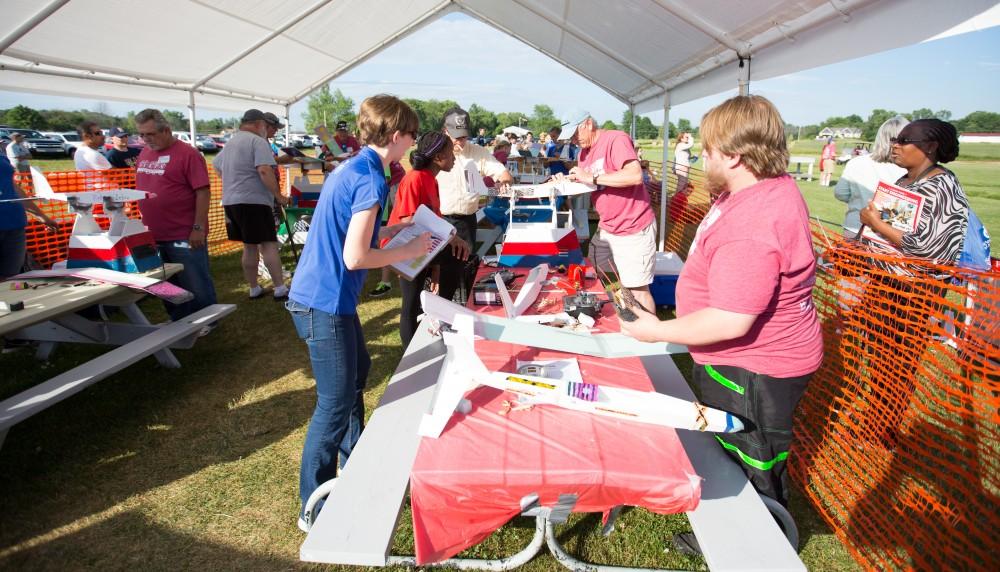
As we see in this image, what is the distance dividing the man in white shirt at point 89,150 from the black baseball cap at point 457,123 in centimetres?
581

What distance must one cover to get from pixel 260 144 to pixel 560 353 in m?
3.91

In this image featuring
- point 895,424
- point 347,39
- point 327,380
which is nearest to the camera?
point 327,380

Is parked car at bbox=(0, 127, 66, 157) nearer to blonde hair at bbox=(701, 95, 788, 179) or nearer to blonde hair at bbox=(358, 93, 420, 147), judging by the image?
blonde hair at bbox=(358, 93, 420, 147)

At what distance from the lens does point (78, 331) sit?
358 cm

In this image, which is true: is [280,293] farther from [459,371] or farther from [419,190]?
[459,371]

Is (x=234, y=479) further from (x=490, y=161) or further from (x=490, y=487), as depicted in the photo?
(x=490, y=161)

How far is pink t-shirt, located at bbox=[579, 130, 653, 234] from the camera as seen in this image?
3352mm

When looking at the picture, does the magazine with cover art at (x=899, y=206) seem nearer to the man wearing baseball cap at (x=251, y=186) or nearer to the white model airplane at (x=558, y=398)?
the white model airplane at (x=558, y=398)

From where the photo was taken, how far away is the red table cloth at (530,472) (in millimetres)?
1385

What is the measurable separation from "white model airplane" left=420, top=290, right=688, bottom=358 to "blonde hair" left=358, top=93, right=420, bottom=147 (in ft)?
2.08

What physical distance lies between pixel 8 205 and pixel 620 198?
174 inches

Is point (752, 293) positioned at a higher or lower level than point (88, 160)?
lower

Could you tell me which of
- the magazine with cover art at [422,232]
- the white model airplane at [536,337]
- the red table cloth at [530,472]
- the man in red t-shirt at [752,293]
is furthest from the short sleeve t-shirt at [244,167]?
the man in red t-shirt at [752,293]

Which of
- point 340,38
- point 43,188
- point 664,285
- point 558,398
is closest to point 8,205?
point 43,188
